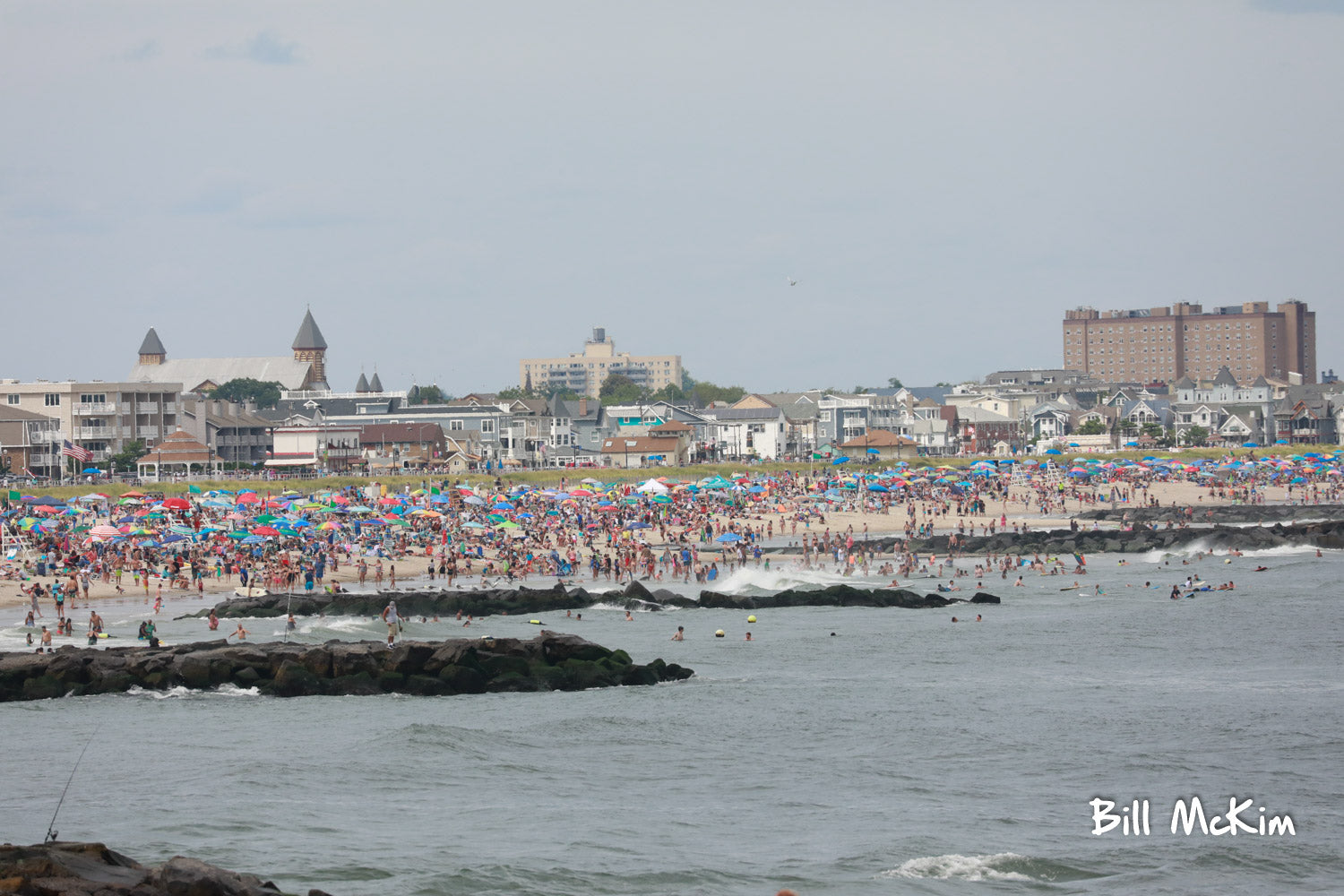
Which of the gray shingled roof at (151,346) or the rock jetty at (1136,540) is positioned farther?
the gray shingled roof at (151,346)

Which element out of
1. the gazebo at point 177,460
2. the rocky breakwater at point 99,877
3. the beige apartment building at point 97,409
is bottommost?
the rocky breakwater at point 99,877

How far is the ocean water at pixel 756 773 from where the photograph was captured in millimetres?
16375

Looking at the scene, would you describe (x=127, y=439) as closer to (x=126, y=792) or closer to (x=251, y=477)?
(x=251, y=477)

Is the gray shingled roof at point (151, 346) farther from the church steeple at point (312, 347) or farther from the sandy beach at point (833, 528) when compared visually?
the sandy beach at point (833, 528)

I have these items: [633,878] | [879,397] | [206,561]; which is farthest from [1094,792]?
[879,397]

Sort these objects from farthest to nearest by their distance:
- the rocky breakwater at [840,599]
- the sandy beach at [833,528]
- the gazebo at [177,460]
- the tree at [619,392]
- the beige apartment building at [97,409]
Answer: the tree at [619,392]
the beige apartment building at [97,409]
the gazebo at [177,460]
the sandy beach at [833,528]
the rocky breakwater at [840,599]

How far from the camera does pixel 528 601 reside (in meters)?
40.4

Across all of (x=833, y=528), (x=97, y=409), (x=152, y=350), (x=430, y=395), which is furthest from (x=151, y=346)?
(x=833, y=528)

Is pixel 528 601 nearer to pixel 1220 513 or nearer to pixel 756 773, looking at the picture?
pixel 756 773

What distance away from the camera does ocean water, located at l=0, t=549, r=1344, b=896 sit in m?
16.4

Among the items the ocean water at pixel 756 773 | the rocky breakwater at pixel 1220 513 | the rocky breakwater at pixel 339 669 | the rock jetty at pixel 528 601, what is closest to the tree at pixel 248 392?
the rocky breakwater at pixel 1220 513

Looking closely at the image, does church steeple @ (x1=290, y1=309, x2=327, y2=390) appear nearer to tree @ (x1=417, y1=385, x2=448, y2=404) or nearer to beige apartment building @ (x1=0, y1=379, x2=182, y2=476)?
tree @ (x1=417, y1=385, x2=448, y2=404)
